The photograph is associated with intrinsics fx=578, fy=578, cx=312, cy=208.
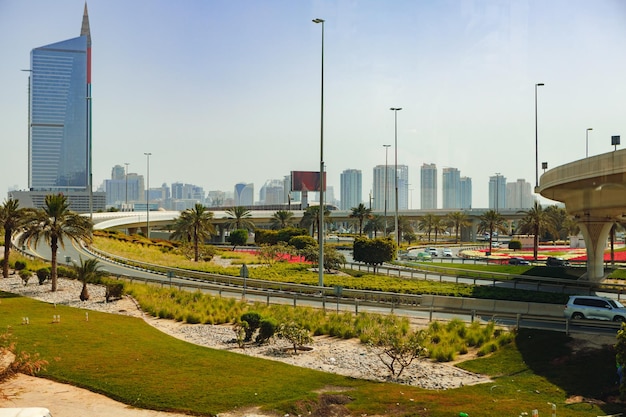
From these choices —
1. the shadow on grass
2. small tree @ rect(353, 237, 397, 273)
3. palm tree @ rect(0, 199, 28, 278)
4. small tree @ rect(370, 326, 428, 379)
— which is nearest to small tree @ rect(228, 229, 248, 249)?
small tree @ rect(353, 237, 397, 273)

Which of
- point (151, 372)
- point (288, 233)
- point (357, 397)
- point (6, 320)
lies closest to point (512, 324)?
point (357, 397)

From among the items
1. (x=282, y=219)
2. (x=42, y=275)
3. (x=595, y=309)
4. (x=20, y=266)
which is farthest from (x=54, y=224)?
(x=282, y=219)

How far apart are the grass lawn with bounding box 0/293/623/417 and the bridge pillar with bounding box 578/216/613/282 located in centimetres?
3061

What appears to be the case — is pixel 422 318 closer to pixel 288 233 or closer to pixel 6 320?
pixel 6 320

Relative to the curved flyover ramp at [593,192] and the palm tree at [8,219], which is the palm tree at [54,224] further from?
the curved flyover ramp at [593,192]

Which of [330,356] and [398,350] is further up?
[398,350]

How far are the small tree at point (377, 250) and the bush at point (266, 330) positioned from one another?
30.1m

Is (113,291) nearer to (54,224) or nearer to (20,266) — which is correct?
(54,224)

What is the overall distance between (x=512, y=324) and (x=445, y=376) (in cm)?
780

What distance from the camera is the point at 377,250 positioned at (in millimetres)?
54125

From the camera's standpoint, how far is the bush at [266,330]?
80.7 feet

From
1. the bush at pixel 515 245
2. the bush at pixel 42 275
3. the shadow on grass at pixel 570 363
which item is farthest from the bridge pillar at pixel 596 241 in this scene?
the bush at pixel 515 245

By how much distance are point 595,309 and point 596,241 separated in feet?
82.2

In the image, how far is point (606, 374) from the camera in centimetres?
1855
